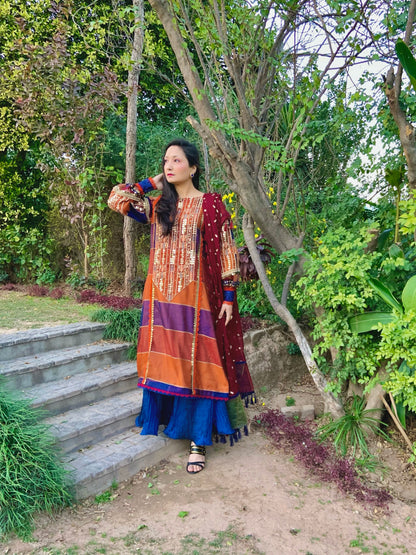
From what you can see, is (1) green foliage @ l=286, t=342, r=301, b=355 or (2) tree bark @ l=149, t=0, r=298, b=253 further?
(1) green foliage @ l=286, t=342, r=301, b=355

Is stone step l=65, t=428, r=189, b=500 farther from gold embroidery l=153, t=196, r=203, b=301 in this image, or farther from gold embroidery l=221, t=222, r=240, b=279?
gold embroidery l=221, t=222, r=240, b=279

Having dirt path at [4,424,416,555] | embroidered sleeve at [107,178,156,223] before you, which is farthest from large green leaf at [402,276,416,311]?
embroidered sleeve at [107,178,156,223]

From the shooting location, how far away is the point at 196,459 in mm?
2822

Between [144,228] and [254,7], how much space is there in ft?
12.1

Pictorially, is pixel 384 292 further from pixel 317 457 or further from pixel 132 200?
pixel 132 200

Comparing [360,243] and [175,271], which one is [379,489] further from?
[175,271]

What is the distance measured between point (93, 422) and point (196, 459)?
2.34ft

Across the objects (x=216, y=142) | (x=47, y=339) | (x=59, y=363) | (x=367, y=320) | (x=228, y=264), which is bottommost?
(x=59, y=363)

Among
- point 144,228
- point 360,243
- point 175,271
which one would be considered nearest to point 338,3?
point 360,243

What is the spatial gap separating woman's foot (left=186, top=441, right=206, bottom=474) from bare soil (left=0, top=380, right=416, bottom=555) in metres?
0.04

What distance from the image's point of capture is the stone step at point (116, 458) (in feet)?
8.00

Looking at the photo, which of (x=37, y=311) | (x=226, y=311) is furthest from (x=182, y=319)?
(x=37, y=311)

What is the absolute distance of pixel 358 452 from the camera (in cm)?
293

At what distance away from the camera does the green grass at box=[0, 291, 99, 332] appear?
Answer: 4.19 meters
